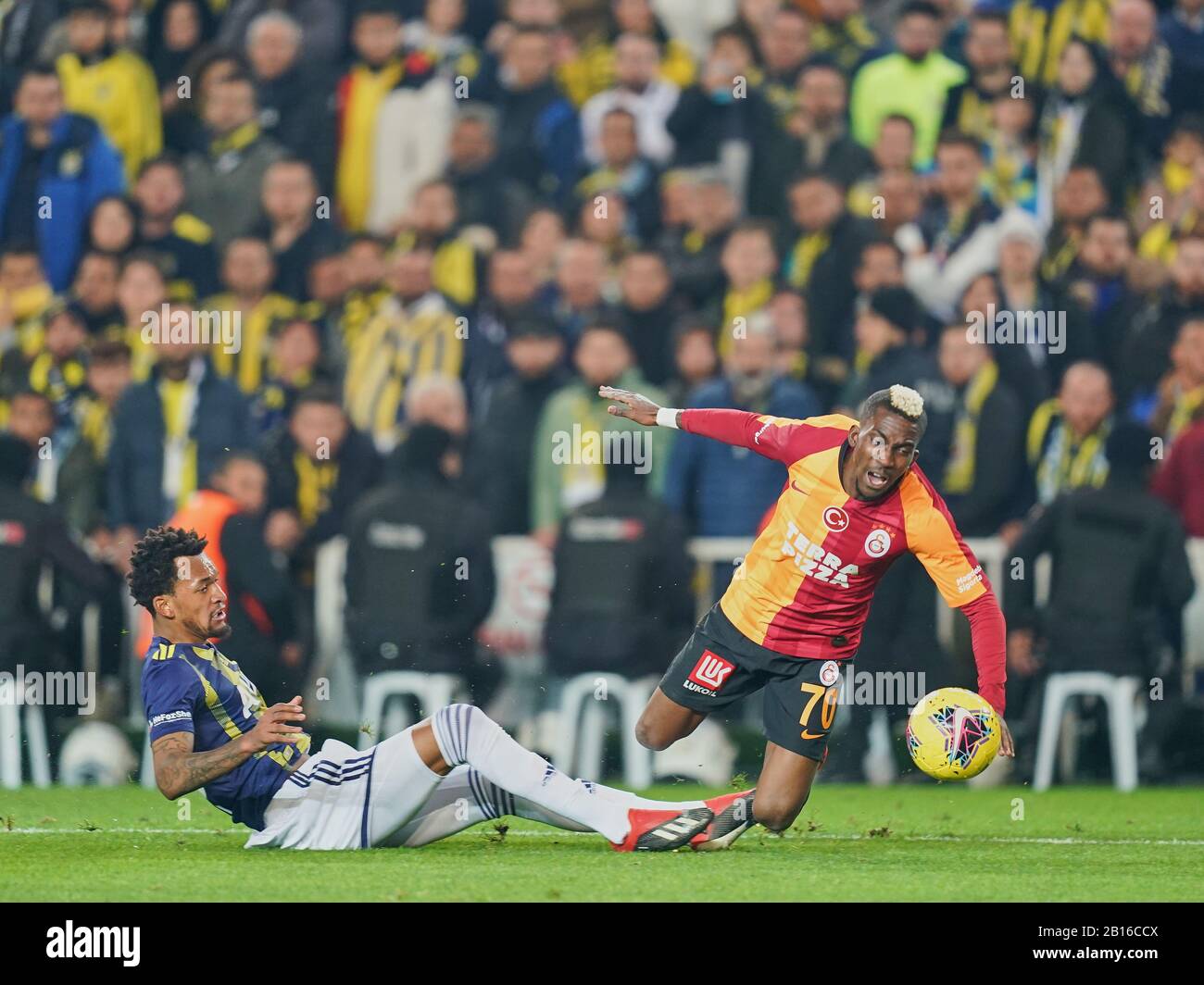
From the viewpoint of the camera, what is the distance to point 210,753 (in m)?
8.12

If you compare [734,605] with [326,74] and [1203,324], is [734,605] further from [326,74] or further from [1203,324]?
[326,74]

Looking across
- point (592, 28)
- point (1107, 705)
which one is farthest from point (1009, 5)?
point (1107, 705)

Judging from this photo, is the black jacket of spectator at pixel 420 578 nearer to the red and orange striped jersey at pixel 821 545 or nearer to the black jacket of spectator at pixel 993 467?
the black jacket of spectator at pixel 993 467

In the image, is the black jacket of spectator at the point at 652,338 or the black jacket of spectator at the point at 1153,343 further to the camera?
the black jacket of spectator at the point at 652,338

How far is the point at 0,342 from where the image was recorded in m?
14.4

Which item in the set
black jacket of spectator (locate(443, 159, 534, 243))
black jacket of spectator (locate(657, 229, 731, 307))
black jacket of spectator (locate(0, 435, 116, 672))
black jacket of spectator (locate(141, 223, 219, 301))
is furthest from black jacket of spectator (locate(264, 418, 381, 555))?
black jacket of spectator (locate(657, 229, 731, 307))

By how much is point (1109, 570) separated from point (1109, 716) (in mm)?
809

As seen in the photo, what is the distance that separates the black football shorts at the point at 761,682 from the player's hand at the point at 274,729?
2.32 meters

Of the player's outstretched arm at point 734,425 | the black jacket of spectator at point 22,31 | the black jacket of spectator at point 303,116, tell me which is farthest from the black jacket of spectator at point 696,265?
the player's outstretched arm at point 734,425

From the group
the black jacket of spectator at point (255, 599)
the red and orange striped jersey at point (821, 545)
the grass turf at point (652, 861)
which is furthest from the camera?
the black jacket of spectator at point (255, 599)

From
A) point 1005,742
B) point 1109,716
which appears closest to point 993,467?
point 1109,716

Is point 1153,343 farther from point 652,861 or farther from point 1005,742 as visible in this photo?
point 652,861

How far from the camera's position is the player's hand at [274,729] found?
25.7ft

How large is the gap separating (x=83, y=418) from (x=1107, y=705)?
625 centimetres
